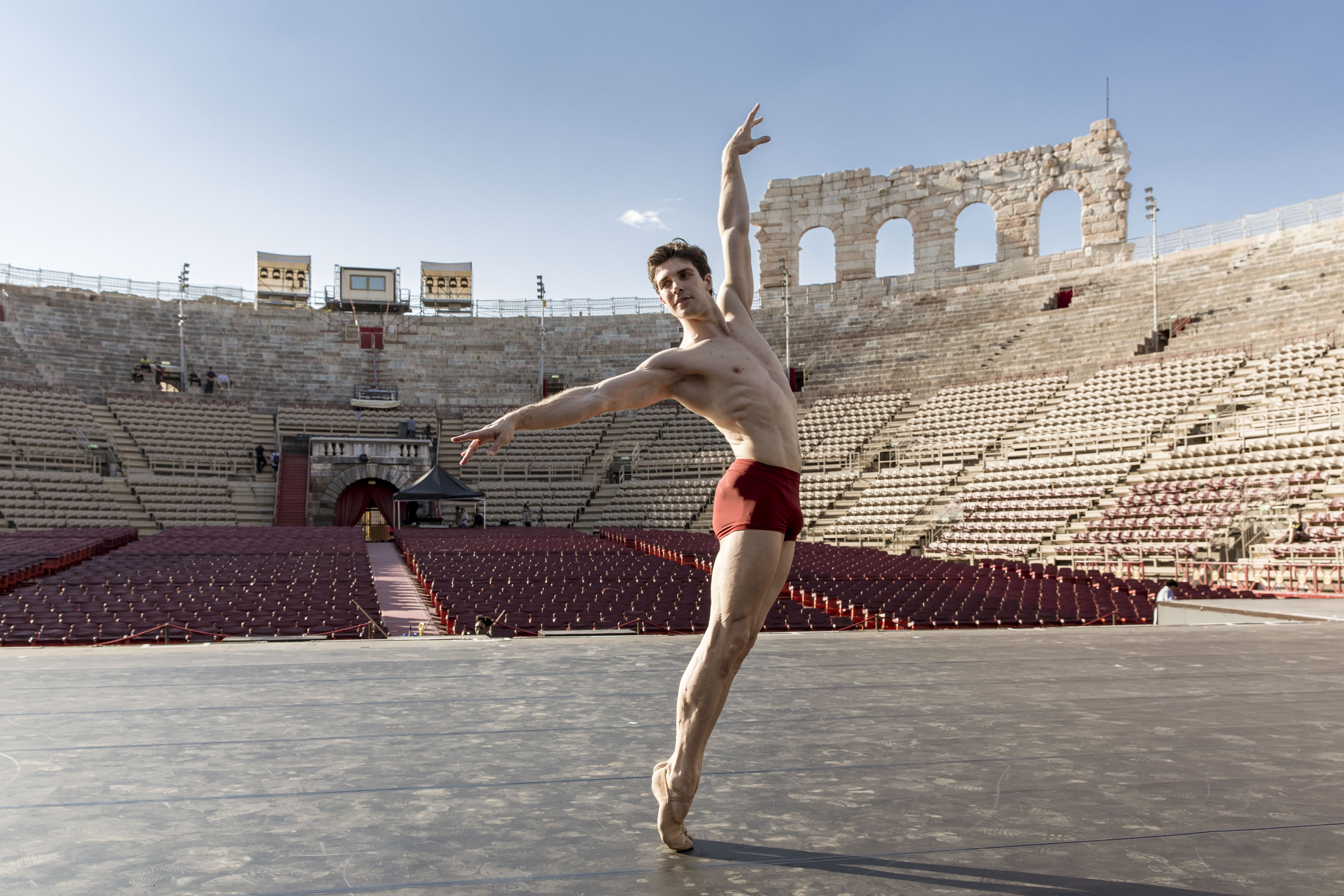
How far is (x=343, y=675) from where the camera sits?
191 inches

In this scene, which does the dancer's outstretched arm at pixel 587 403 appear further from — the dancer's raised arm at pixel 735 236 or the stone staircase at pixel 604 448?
the stone staircase at pixel 604 448

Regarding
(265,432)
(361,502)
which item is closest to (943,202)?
(361,502)

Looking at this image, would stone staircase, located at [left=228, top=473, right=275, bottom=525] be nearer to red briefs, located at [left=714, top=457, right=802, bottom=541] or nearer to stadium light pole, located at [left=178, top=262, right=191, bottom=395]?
stadium light pole, located at [left=178, top=262, right=191, bottom=395]

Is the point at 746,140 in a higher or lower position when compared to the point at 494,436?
higher

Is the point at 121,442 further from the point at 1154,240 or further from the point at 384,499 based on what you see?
the point at 1154,240

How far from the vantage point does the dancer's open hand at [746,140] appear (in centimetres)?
353

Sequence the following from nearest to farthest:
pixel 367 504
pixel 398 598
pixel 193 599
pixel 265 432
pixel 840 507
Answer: pixel 193 599, pixel 398 598, pixel 840 507, pixel 367 504, pixel 265 432

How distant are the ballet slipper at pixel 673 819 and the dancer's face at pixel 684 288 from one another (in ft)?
4.95

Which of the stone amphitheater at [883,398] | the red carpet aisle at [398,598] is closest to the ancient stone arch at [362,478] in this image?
the stone amphitheater at [883,398]

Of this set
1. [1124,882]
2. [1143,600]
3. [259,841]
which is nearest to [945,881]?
[1124,882]

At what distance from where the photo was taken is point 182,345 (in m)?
40.5

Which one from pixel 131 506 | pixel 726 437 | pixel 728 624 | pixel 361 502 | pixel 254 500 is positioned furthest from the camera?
pixel 361 502

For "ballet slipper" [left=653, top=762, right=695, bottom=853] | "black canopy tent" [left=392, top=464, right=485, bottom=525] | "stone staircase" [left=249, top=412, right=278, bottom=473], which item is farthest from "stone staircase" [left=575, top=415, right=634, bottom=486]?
"ballet slipper" [left=653, top=762, right=695, bottom=853]

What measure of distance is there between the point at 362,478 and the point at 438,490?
8.99 m
